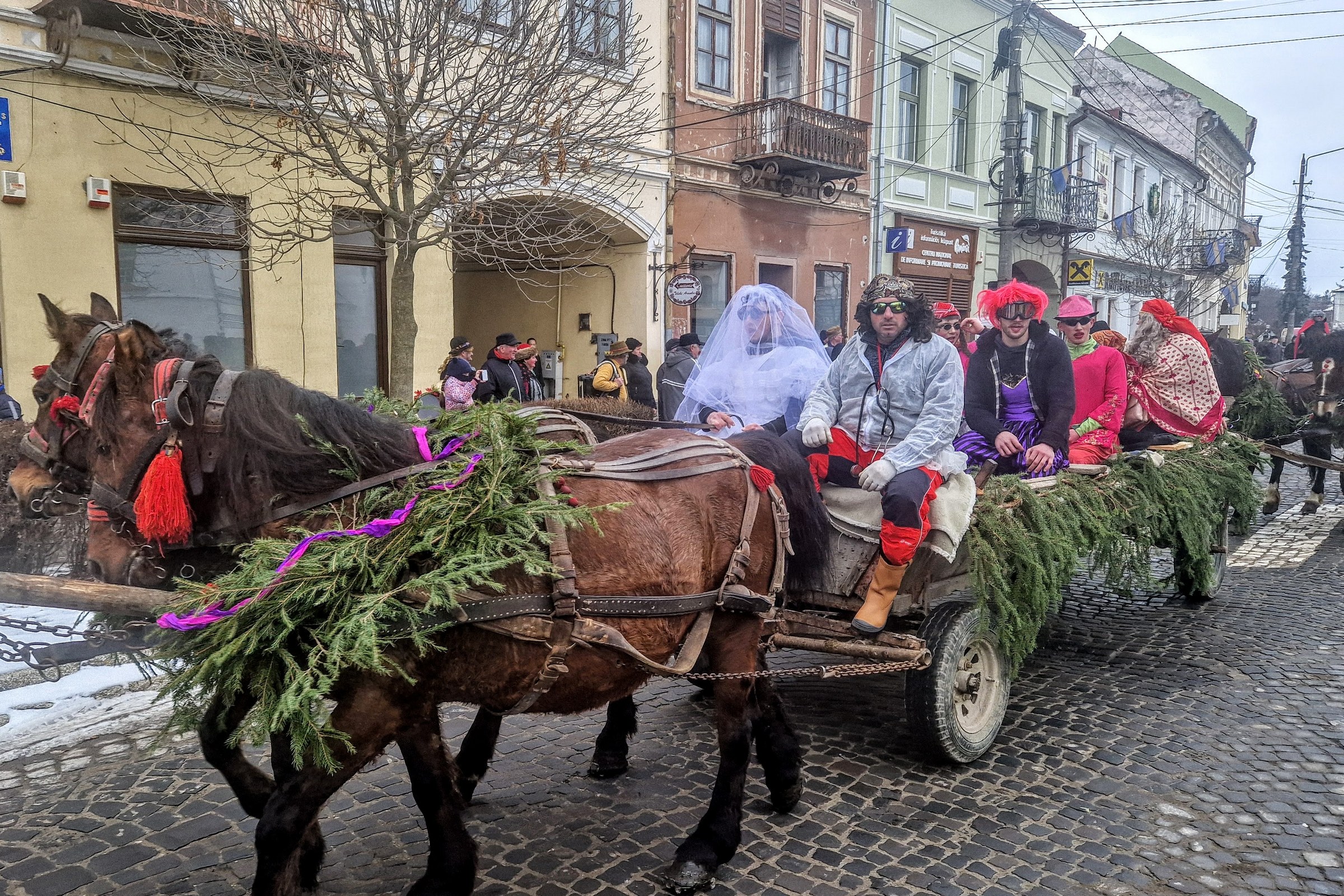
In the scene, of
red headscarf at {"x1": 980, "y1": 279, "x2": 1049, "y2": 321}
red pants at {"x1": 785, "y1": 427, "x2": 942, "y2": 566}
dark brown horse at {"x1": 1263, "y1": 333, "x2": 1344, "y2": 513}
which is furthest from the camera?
dark brown horse at {"x1": 1263, "y1": 333, "x2": 1344, "y2": 513}

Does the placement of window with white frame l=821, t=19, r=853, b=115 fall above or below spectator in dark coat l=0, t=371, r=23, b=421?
above

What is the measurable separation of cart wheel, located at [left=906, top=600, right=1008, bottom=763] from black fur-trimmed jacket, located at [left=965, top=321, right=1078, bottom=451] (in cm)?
156

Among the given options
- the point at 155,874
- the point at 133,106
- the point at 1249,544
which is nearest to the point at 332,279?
the point at 133,106

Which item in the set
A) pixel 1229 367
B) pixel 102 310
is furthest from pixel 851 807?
pixel 1229 367

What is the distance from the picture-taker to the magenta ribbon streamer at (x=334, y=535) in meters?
2.33

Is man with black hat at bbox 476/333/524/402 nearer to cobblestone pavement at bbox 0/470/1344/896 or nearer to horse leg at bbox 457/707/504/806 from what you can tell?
cobblestone pavement at bbox 0/470/1344/896

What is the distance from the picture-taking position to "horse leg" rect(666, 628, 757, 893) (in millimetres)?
3164

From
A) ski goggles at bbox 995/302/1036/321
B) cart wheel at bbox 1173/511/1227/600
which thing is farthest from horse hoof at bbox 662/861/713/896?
cart wheel at bbox 1173/511/1227/600

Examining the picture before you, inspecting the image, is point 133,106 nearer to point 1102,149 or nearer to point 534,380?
point 534,380

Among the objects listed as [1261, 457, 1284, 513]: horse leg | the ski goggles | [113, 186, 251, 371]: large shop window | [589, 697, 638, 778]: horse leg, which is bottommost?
[589, 697, 638, 778]: horse leg

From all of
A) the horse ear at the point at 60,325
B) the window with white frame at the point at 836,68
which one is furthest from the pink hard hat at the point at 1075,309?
the window with white frame at the point at 836,68

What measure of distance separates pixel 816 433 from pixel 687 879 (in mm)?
1950

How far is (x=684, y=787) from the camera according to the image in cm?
385

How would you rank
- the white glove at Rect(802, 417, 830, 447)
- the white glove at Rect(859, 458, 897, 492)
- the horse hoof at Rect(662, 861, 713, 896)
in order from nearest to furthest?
the horse hoof at Rect(662, 861, 713, 896) < the white glove at Rect(859, 458, 897, 492) < the white glove at Rect(802, 417, 830, 447)
